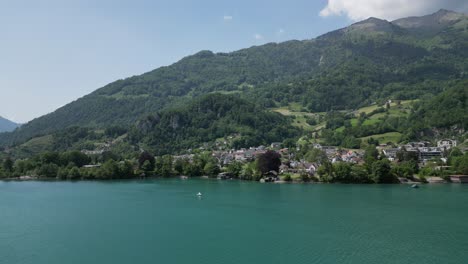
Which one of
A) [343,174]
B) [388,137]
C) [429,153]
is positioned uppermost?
[388,137]

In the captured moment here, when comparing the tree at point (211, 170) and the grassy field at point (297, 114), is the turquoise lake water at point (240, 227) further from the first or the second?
the grassy field at point (297, 114)

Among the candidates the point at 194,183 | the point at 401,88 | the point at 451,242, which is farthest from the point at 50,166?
the point at 401,88

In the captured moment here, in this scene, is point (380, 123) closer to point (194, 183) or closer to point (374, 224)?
point (194, 183)

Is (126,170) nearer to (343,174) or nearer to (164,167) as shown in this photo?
(164,167)

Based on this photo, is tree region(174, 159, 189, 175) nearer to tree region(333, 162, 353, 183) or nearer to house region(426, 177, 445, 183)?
tree region(333, 162, 353, 183)

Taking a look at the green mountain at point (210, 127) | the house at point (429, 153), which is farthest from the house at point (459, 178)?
the green mountain at point (210, 127)

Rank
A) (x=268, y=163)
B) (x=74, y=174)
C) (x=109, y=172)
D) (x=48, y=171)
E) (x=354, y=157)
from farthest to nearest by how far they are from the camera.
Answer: (x=48, y=171) < (x=354, y=157) < (x=74, y=174) < (x=109, y=172) < (x=268, y=163)

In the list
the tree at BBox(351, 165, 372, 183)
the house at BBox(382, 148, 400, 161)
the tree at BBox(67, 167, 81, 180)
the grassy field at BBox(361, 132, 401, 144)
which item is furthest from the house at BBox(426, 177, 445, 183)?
the tree at BBox(67, 167, 81, 180)

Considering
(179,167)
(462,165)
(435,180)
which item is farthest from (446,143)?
(179,167)
